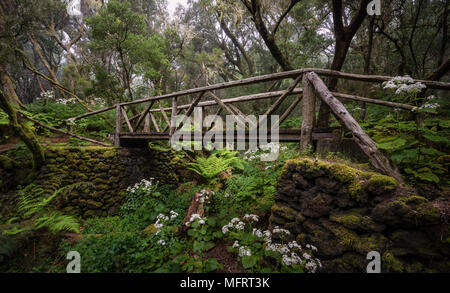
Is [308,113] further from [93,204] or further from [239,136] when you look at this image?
[93,204]

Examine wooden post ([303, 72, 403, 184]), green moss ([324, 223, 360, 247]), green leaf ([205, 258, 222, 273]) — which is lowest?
green leaf ([205, 258, 222, 273])

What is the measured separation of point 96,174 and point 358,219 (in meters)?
5.89

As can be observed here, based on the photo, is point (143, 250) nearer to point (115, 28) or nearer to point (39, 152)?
point (39, 152)

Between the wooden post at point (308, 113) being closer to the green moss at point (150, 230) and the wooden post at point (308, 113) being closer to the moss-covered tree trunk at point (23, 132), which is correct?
the green moss at point (150, 230)

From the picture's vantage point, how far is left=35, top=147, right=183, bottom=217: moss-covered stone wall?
14.0ft

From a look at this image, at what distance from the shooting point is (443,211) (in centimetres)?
138

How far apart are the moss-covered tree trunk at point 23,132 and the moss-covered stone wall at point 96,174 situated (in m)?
0.18

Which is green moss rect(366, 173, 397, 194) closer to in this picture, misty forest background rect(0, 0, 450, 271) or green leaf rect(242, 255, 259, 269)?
misty forest background rect(0, 0, 450, 271)

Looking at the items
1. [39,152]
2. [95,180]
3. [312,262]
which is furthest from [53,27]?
[312,262]

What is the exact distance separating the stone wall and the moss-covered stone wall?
430cm

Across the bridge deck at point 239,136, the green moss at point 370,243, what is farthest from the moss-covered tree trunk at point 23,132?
the green moss at point 370,243

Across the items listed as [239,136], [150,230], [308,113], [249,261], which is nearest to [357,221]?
[249,261]

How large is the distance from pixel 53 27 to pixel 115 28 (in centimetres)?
1035

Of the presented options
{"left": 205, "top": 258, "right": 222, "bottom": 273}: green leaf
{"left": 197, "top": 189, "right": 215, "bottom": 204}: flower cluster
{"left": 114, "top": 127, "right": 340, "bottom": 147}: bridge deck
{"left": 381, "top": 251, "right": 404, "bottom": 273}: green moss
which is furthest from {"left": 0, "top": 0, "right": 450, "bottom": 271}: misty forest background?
{"left": 381, "top": 251, "right": 404, "bottom": 273}: green moss
